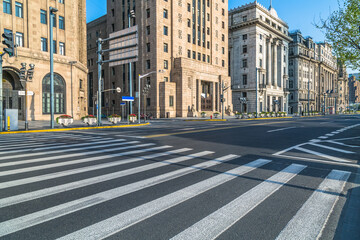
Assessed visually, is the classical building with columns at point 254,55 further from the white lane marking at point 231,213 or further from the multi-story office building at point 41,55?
the white lane marking at point 231,213

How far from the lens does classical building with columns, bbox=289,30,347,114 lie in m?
85.2

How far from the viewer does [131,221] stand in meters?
3.12

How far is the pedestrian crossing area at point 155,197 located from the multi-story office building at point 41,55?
27.6m

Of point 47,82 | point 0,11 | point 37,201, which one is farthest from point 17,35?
point 37,201

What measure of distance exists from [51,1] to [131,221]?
38.6m

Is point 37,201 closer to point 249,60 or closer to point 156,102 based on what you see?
point 156,102

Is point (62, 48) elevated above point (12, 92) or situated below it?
above

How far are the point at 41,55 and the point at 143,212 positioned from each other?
3409 cm

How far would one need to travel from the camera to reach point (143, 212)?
3.40 m

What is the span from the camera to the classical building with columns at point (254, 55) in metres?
64.1

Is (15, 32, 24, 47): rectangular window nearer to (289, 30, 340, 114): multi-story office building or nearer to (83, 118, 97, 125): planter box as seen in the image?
(83, 118, 97, 125): planter box

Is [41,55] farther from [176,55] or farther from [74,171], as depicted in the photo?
[74,171]

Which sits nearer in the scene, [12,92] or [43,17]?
[12,92]

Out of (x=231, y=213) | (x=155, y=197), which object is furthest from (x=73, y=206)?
(x=231, y=213)
